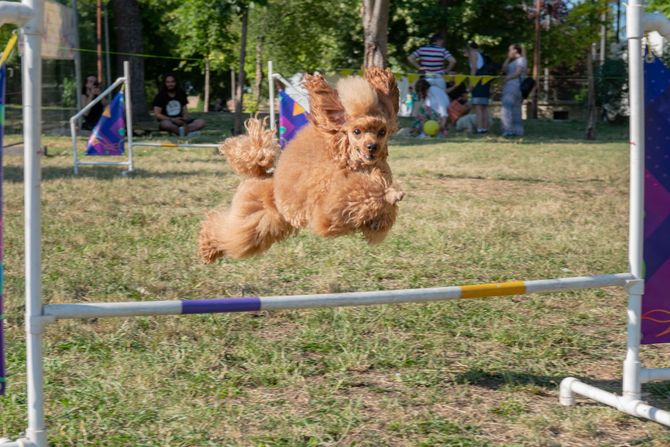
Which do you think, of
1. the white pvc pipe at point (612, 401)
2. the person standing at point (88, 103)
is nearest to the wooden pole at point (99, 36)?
the person standing at point (88, 103)

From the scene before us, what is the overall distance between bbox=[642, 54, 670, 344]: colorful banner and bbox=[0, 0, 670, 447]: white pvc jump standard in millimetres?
89

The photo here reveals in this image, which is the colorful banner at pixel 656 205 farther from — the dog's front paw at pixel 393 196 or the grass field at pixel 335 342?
the dog's front paw at pixel 393 196

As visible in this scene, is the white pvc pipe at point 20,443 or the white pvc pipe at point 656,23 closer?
the white pvc pipe at point 20,443

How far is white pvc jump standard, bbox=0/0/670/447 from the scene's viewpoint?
2.84 meters

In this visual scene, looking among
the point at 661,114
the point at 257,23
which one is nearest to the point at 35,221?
the point at 661,114

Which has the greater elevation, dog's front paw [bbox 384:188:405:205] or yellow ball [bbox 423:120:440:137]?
yellow ball [bbox 423:120:440:137]

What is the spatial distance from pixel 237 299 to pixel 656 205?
1.89 m

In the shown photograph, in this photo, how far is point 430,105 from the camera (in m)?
18.3

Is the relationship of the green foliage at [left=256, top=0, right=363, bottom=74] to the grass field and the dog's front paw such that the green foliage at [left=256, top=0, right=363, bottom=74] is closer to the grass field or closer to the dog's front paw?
the grass field

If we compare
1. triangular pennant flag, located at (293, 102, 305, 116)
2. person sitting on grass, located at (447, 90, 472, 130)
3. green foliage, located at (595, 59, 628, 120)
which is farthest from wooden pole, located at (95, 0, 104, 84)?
triangular pennant flag, located at (293, 102, 305, 116)

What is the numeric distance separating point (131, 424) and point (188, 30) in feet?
65.1

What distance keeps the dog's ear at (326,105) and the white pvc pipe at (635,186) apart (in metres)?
1.33

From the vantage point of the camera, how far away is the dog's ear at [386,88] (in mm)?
3980

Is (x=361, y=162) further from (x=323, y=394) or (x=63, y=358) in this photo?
(x=63, y=358)
